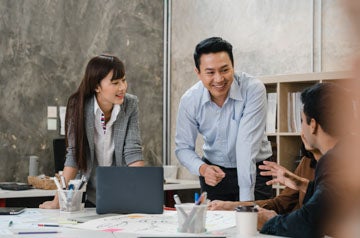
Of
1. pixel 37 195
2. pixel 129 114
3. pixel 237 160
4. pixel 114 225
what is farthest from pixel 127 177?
pixel 37 195

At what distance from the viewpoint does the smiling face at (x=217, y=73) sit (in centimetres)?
297

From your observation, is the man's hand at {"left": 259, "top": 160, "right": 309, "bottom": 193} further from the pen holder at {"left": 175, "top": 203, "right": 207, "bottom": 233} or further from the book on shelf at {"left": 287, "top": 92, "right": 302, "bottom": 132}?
the book on shelf at {"left": 287, "top": 92, "right": 302, "bottom": 132}

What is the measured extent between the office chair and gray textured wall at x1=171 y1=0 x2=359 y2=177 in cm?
132

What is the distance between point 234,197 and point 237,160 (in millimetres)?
214

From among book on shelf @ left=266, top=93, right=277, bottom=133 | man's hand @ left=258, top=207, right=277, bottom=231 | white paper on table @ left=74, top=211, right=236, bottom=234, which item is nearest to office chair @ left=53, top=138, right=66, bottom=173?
book on shelf @ left=266, top=93, right=277, bottom=133

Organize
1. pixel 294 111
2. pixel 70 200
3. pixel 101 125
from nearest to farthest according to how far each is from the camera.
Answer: pixel 70 200
pixel 101 125
pixel 294 111

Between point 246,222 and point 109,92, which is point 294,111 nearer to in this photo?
point 109,92

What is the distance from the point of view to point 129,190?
229cm

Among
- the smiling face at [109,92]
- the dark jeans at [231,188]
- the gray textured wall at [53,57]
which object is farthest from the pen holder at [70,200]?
the gray textured wall at [53,57]

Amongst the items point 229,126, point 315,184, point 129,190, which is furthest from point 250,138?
point 315,184

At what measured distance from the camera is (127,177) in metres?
2.29

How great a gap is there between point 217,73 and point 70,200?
1043mm

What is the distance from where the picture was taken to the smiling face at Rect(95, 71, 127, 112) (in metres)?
2.84

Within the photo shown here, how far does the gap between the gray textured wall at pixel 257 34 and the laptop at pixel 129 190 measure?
234 centimetres
